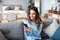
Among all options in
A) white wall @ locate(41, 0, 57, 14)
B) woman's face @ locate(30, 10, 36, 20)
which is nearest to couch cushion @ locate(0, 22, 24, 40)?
woman's face @ locate(30, 10, 36, 20)

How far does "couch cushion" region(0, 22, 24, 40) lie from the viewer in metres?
2.66

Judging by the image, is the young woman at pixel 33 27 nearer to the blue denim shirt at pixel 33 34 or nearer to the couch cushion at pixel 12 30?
the blue denim shirt at pixel 33 34

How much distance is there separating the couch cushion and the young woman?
140mm

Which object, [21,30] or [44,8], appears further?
[44,8]

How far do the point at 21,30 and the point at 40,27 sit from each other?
418mm

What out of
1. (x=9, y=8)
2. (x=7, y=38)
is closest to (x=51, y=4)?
(x=9, y=8)

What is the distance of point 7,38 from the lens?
269 cm

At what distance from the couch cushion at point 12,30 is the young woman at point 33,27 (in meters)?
0.14

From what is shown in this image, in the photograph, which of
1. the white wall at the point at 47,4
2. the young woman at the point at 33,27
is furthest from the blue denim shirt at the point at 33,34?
the white wall at the point at 47,4

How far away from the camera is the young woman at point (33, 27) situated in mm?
2596

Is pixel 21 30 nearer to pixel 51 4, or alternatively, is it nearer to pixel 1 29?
pixel 1 29

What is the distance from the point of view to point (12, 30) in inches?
106

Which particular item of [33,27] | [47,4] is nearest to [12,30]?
[33,27]

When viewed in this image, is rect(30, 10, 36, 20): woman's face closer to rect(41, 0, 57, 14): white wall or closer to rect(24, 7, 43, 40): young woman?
rect(24, 7, 43, 40): young woman
